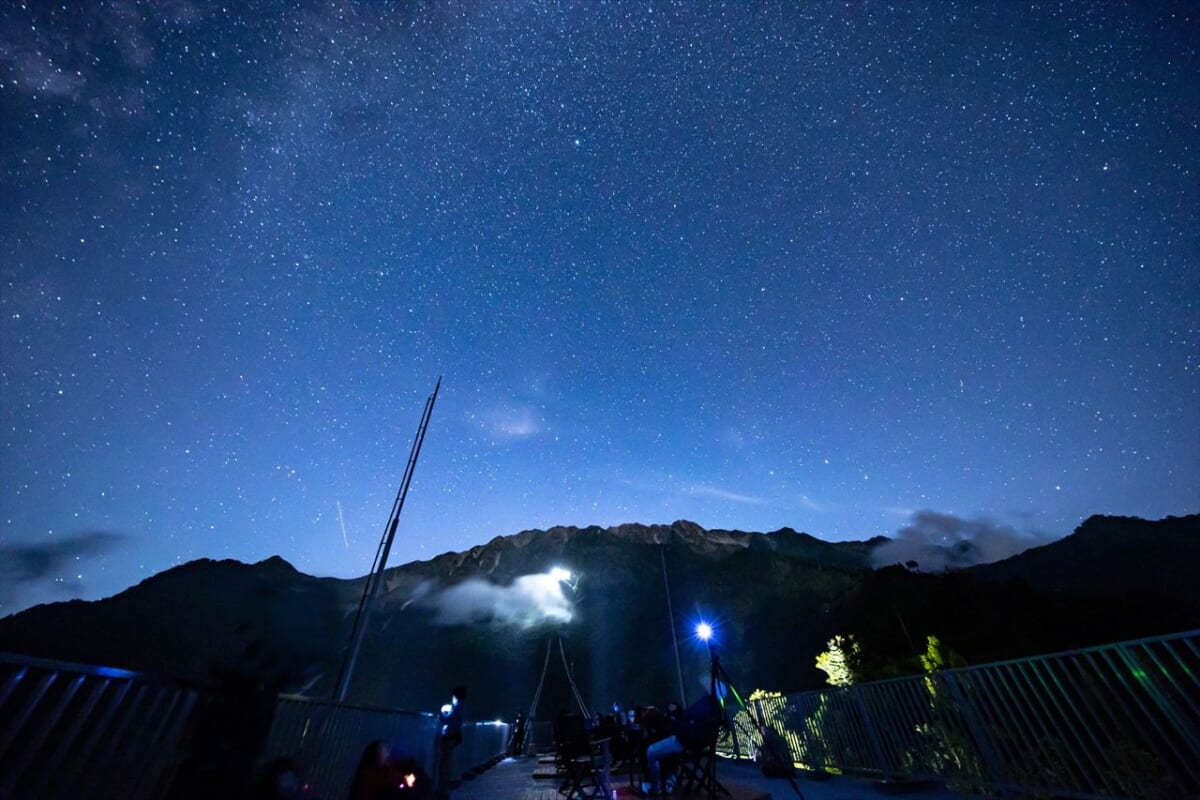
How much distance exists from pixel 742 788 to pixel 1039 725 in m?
4.39

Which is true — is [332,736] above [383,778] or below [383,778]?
above

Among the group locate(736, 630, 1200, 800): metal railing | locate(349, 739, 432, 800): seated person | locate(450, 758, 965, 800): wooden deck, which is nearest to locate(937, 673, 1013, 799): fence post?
locate(736, 630, 1200, 800): metal railing

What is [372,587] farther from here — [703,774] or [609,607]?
[609,607]

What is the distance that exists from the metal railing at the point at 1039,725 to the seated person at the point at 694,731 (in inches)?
106

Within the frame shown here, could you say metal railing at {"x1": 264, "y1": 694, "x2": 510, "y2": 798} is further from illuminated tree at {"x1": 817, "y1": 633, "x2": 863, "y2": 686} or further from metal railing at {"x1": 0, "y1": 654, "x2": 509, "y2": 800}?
illuminated tree at {"x1": 817, "y1": 633, "x2": 863, "y2": 686}

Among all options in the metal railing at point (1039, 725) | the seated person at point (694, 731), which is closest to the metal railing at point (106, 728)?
the seated person at point (694, 731)

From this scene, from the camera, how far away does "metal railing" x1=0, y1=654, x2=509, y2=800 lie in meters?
2.18

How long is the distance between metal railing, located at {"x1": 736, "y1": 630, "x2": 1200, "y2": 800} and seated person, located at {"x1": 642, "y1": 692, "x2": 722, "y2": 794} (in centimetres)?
270

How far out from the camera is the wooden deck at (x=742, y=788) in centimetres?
692

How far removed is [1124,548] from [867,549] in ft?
200

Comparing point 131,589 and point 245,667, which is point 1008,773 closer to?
point 245,667

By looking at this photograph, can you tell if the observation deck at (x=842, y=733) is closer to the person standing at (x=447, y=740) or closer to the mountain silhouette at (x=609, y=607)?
the person standing at (x=447, y=740)

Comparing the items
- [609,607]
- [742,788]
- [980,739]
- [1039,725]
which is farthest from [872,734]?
[609,607]

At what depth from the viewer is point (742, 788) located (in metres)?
7.84
